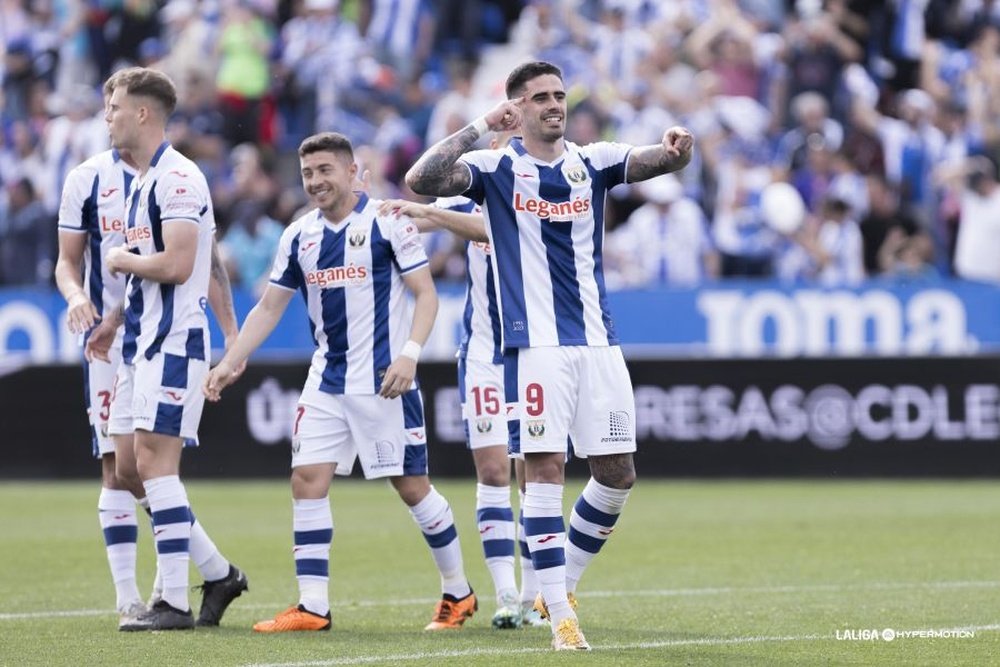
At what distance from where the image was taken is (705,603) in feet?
32.0

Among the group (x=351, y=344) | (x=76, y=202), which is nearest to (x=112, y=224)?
(x=76, y=202)

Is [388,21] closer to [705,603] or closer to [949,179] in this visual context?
[949,179]

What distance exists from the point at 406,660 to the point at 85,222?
3.11 metres

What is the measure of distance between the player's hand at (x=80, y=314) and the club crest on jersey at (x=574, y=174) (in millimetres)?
2419

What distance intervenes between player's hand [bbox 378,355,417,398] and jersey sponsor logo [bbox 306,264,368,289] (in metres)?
0.60

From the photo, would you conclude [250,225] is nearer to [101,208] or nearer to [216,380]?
[101,208]

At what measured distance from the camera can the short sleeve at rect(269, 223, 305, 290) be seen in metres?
9.27

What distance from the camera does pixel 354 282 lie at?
9.21 metres

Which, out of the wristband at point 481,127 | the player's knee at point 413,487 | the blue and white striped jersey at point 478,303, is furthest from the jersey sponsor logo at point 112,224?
the wristband at point 481,127

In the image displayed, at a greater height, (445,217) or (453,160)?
(453,160)

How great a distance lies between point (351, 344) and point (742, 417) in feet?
29.9

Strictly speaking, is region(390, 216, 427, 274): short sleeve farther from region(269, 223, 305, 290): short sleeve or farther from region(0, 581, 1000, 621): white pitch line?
region(0, 581, 1000, 621): white pitch line

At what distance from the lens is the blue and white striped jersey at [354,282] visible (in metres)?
9.21

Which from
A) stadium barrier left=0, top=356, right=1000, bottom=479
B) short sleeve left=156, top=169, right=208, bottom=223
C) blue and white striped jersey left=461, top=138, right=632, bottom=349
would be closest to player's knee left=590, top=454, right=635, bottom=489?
blue and white striped jersey left=461, top=138, right=632, bottom=349
